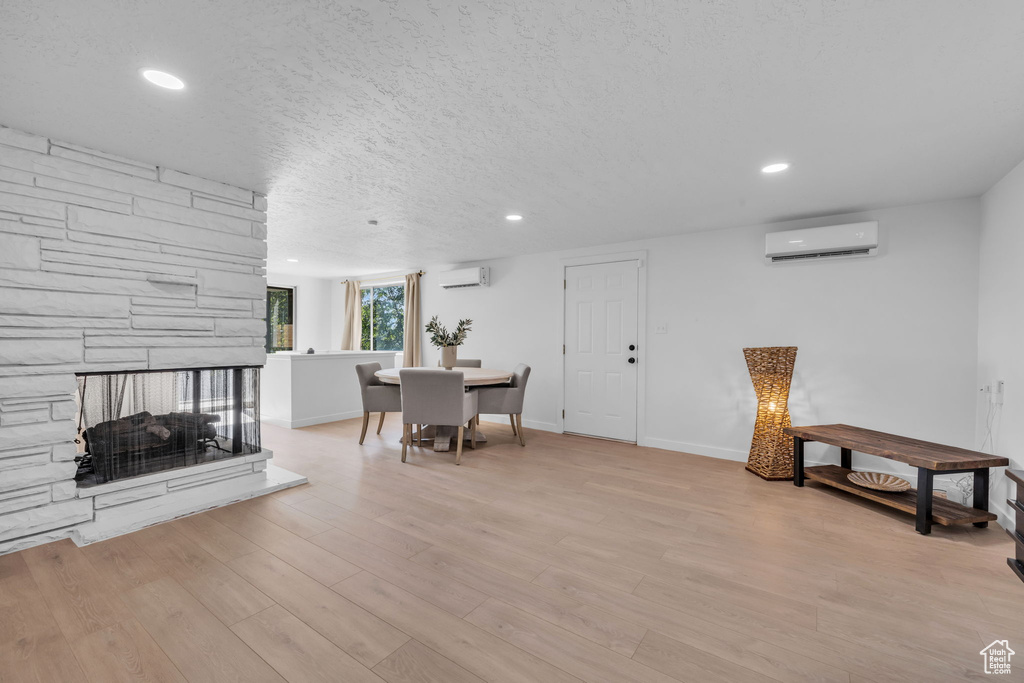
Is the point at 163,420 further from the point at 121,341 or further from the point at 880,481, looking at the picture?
the point at 880,481

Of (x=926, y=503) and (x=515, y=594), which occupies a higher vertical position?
(x=926, y=503)

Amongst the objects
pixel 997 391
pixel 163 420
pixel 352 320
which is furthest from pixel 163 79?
pixel 352 320

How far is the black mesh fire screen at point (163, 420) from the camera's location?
8.06 feet

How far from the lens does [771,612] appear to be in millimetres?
1707

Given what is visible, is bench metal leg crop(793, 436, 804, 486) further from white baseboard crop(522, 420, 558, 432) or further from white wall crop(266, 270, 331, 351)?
white wall crop(266, 270, 331, 351)

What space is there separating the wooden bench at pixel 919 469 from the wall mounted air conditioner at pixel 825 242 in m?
1.44

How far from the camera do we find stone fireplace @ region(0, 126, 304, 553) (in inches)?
87.0

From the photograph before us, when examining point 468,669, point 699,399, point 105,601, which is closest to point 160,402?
point 105,601

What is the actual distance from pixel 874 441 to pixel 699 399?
146 centimetres

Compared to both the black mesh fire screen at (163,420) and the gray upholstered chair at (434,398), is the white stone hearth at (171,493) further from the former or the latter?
the gray upholstered chair at (434,398)

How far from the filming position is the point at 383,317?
7.33 meters

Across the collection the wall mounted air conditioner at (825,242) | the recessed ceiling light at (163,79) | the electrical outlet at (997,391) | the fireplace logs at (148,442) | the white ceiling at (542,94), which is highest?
the white ceiling at (542,94)

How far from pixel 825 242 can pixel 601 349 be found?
2.25m

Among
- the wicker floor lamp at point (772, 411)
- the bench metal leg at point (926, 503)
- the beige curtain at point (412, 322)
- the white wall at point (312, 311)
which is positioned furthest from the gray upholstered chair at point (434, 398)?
the white wall at point (312, 311)
